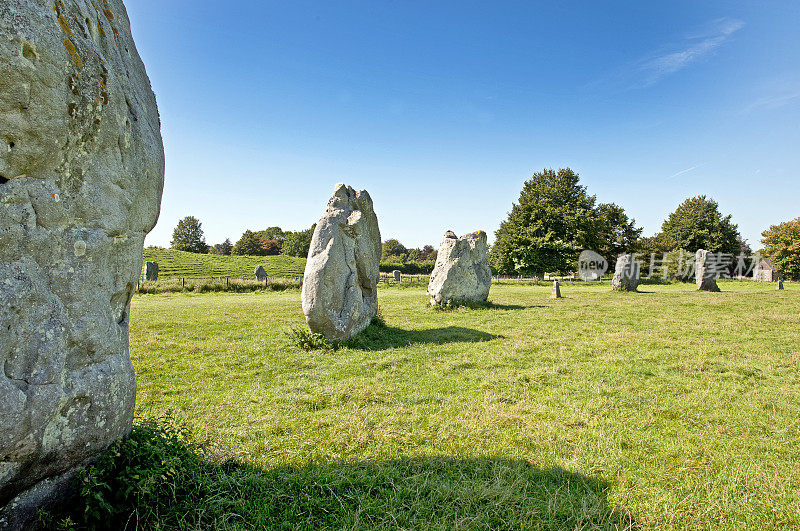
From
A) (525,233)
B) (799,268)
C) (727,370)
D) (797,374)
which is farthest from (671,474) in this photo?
(799,268)

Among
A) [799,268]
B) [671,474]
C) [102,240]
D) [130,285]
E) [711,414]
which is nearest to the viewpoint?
[102,240]

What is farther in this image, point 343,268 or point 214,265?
point 214,265

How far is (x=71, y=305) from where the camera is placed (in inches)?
105

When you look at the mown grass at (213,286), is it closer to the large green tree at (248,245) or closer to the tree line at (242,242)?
the tree line at (242,242)

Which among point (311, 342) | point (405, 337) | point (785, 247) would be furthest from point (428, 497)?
point (785, 247)

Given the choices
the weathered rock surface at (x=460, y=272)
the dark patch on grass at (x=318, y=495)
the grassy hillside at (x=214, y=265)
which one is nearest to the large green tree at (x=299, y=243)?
the grassy hillside at (x=214, y=265)

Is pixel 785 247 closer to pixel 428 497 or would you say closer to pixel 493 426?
pixel 493 426

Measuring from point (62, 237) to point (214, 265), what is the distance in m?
50.8

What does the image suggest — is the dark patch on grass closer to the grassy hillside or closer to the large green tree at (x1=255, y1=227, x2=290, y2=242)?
the grassy hillside

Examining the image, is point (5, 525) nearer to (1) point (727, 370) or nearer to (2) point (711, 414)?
(2) point (711, 414)

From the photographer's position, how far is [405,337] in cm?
1030

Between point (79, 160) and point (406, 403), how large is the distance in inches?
182

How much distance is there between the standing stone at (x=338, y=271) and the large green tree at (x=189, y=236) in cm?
7975

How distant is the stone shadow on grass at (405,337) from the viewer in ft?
30.2
